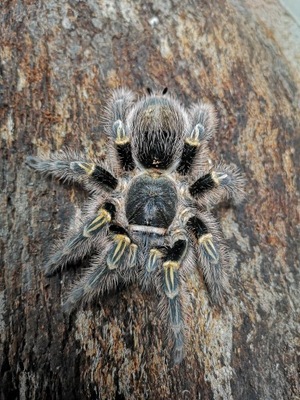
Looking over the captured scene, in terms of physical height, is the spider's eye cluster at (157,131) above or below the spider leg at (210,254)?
above

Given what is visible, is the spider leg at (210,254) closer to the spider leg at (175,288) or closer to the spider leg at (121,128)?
the spider leg at (175,288)

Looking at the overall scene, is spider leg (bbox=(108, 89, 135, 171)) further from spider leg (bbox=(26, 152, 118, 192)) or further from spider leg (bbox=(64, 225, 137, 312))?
spider leg (bbox=(64, 225, 137, 312))

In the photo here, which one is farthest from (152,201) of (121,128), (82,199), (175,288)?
(175,288)

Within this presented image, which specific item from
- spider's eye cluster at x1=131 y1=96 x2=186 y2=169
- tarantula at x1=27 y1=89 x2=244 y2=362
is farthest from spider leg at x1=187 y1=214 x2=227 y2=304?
spider's eye cluster at x1=131 y1=96 x2=186 y2=169

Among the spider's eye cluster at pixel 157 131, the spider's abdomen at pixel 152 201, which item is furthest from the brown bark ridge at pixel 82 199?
the spider's abdomen at pixel 152 201

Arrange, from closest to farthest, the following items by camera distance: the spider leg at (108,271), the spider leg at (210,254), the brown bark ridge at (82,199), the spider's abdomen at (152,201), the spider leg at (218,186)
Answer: the brown bark ridge at (82,199), the spider leg at (108,271), the spider leg at (210,254), the spider's abdomen at (152,201), the spider leg at (218,186)

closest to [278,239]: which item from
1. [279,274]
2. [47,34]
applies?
[279,274]

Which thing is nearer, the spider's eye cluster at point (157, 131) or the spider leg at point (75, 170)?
the spider leg at point (75, 170)
